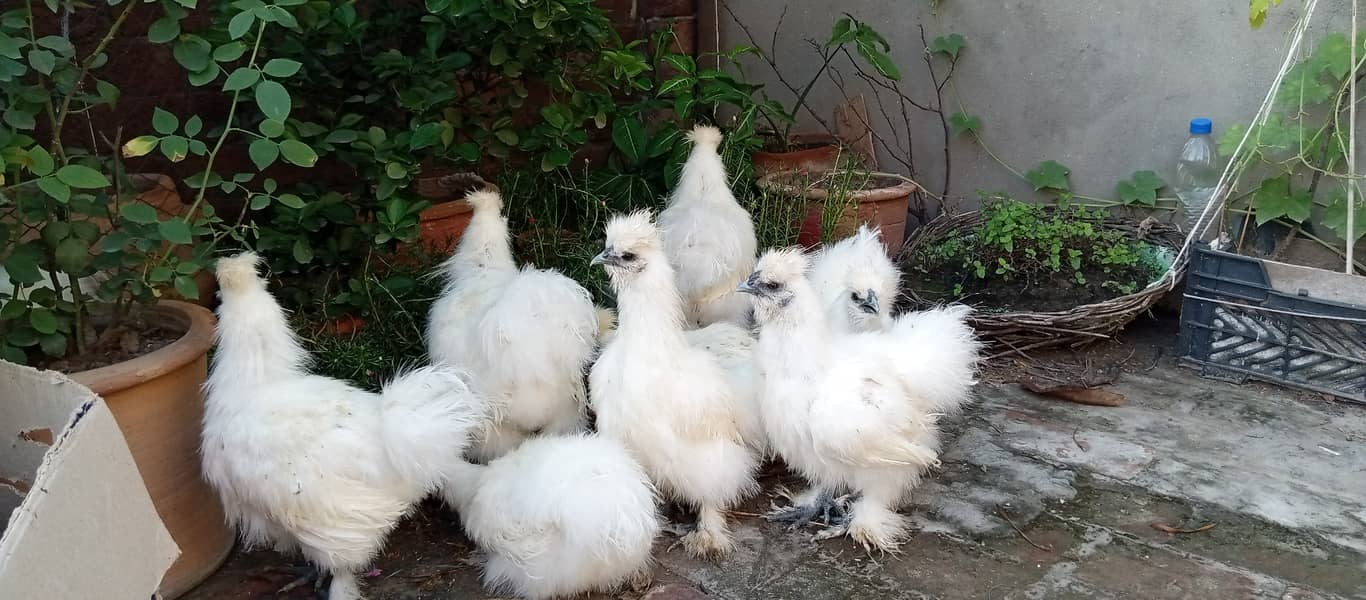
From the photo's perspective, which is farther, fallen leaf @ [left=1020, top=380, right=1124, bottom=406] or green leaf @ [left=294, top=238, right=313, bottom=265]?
fallen leaf @ [left=1020, top=380, right=1124, bottom=406]

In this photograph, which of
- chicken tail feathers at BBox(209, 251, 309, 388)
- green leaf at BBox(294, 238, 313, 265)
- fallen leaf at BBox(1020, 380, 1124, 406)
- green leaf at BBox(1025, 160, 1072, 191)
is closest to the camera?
chicken tail feathers at BBox(209, 251, 309, 388)

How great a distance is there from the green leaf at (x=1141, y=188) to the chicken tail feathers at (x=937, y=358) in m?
2.19

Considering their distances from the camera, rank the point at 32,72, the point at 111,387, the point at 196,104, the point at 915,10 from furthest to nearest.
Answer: the point at 915,10
the point at 196,104
the point at 32,72
the point at 111,387

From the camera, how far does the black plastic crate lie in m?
3.87

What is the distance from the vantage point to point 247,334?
2758 mm

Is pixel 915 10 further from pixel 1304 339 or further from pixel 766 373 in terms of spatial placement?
pixel 766 373

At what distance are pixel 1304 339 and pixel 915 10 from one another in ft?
8.58

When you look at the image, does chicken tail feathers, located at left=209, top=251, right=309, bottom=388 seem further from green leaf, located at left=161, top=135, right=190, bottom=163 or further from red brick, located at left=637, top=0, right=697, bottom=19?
red brick, located at left=637, top=0, right=697, bottom=19

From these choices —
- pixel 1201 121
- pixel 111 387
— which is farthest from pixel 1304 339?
pixel 111 387

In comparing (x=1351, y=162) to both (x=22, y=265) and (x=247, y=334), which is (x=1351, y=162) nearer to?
(x=247, y=334)

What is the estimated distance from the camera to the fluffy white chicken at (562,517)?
247 centimetres

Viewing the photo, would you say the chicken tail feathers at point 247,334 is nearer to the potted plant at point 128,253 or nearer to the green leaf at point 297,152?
the potted plant at point 128,253

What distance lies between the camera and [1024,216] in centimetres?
471

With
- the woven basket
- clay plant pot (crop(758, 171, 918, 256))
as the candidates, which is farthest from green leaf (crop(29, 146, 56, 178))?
the woven basket
